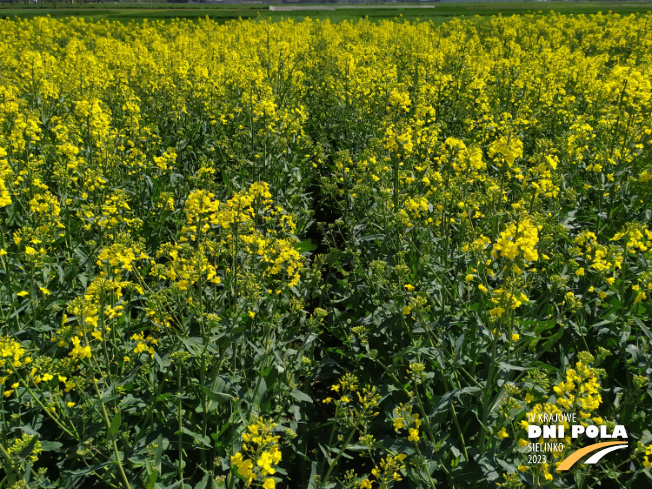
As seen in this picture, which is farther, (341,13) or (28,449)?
(341,13)

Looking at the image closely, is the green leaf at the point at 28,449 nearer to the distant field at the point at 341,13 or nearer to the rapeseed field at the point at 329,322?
the rapeseed field at the point at 329,322

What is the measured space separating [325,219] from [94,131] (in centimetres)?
275

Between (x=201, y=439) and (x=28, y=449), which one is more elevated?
(x=28, y=449)

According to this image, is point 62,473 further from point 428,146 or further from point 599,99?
point 599,99

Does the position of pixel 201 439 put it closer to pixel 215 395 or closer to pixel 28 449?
pixel 215 395

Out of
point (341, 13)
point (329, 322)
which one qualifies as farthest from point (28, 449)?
point (341, 13)

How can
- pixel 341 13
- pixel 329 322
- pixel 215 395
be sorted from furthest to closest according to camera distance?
1. pixel 341 13
2. pixel 329 322
3. pixel 215 395

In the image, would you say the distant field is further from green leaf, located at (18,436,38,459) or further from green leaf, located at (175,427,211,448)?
green leaf, located at (18,436,38,459)

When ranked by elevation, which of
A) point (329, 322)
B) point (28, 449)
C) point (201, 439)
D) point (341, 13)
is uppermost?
point (341, 13)

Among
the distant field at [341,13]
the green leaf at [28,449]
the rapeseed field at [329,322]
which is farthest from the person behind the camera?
the distant field at [341,13]

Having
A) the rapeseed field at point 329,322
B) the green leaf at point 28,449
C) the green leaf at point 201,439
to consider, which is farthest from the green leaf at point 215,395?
the green leaf at point 28,449

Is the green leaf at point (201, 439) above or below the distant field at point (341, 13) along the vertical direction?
below

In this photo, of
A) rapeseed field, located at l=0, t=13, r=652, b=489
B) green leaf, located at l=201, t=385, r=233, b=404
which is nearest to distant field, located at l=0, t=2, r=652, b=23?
rapeseed field, located at l=0, t=13, r=652, b=489

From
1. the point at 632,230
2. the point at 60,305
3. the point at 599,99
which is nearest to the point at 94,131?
the point at 60,305
